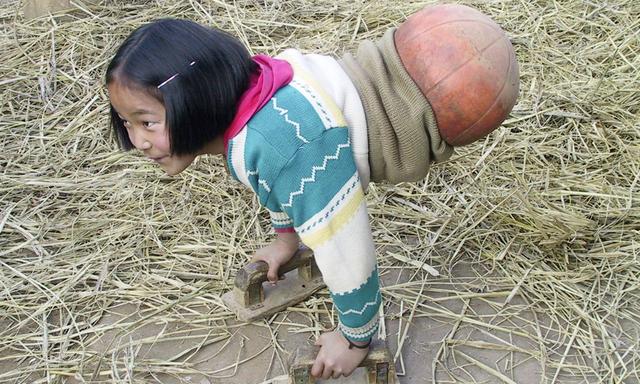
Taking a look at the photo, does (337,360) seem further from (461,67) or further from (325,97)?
(461,67)

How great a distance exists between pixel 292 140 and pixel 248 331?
92 cm

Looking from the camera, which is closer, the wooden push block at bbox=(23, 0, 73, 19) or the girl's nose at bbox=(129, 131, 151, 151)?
the girl's nose at bbox=(129, 131, 151, 151)

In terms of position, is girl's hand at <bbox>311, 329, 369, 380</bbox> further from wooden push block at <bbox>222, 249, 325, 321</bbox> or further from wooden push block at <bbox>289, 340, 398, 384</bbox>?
wooden push block at <bbox>222, 249, 325, 321</bbox>

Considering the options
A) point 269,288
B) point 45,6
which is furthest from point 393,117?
point 45,6

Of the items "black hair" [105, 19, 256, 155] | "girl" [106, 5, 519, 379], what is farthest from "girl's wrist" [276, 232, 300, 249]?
"black hair" [105, 19, 256, 155]

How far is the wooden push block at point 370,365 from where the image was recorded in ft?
7.30

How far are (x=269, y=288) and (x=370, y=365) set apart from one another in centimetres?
58

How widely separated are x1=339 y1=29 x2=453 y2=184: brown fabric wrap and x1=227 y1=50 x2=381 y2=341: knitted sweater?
0.23ft

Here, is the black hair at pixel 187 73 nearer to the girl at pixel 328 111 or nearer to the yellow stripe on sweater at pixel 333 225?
the girl at pixel 328 111

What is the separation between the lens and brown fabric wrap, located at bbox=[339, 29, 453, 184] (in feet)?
6.73

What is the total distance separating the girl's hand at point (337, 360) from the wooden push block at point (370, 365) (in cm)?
2

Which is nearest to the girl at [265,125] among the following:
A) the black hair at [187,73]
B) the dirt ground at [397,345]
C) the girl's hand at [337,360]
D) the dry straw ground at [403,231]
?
the black hair at [187,73]

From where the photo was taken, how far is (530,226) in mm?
2854

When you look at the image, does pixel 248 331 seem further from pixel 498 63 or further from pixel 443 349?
pixel 498 63
